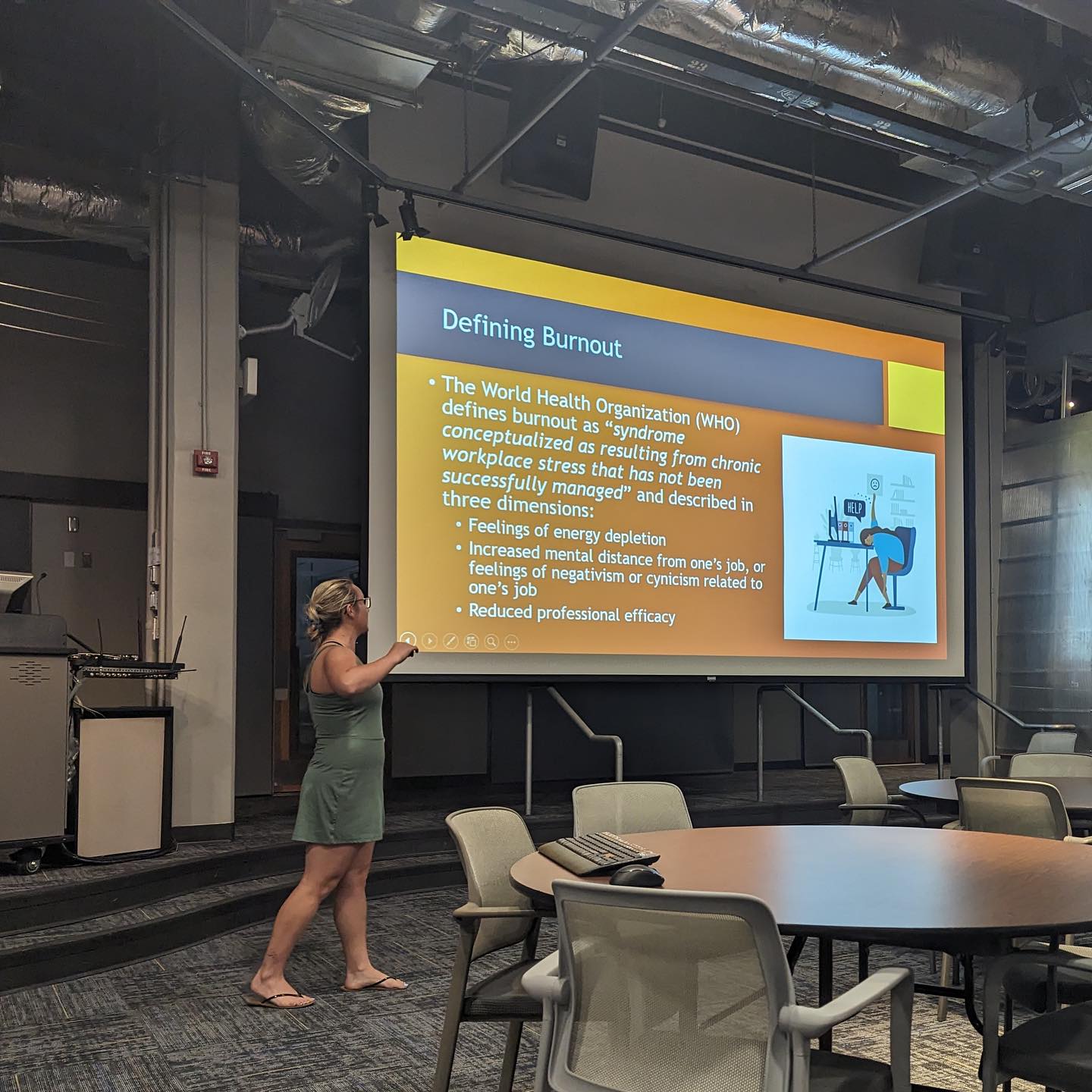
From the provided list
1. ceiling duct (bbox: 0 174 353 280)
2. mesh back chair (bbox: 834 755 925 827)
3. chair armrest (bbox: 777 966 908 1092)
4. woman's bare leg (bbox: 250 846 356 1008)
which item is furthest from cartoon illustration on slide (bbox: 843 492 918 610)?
chair armrest (bbox: 777 966 908 1092)

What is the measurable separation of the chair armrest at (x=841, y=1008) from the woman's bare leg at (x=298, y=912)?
7.12ft

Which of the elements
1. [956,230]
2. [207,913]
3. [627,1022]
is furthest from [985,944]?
[956,230]

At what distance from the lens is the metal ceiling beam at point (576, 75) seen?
4.27m

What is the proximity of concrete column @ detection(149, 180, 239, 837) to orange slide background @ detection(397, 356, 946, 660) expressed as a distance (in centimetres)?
92

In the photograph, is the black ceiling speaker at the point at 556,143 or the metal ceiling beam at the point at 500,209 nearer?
the metal ceiling beam at the point at 500,209

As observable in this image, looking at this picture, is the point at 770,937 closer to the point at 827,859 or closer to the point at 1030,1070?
the point at 1030,1070

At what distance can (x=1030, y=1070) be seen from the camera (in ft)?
6.00

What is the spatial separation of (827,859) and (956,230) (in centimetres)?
632

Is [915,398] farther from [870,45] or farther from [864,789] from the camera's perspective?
[864,789]

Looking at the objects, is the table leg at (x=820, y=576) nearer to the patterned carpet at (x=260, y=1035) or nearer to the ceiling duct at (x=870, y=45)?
the ceiling duct at (x=870, y=45)

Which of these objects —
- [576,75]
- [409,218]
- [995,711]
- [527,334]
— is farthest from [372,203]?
[995,711]

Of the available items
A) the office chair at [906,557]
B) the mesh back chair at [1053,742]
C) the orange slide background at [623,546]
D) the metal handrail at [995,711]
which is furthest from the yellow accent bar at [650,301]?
the mesh back chair at [1053,742]

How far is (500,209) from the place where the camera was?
5527 mm

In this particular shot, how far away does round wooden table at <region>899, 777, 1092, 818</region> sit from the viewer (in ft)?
11.3
